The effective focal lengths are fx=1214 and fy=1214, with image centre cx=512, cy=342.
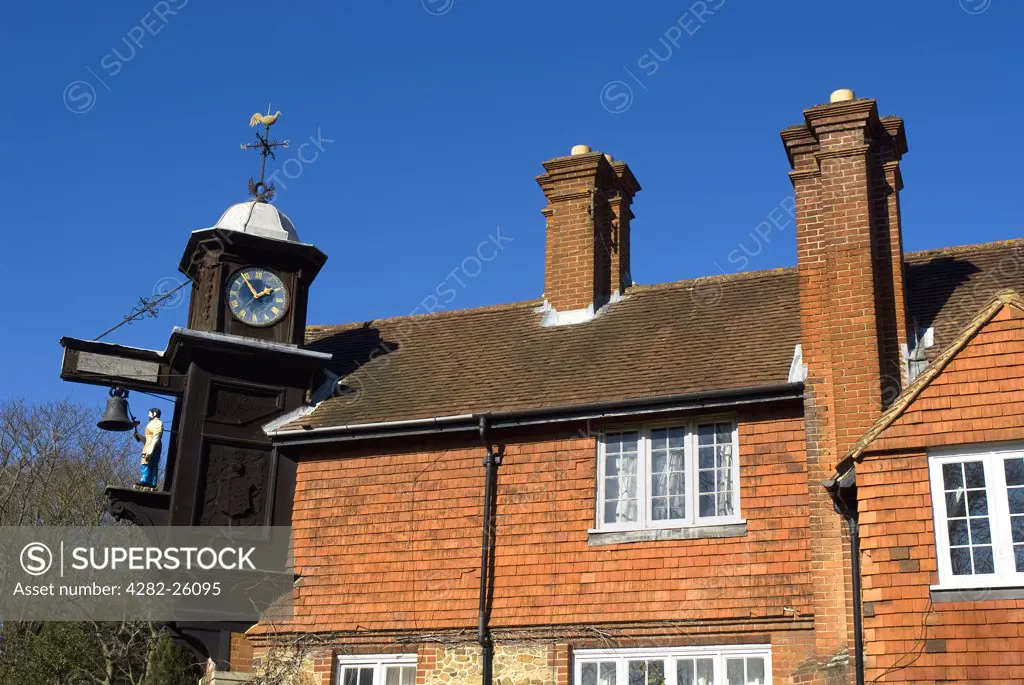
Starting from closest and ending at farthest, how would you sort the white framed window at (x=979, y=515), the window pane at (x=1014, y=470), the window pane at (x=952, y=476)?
the white framed window at (x=979, y=515) < the window pane at (x=1014, y=470) < the window pane at (x=952, y=476)

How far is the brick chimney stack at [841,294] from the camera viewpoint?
13.5 m

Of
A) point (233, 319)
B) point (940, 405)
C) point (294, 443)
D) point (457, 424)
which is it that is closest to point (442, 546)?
point (457, 424)

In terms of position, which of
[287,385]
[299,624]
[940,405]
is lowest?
[299,624]

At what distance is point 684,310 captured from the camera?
18.0 m

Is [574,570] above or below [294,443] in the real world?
below

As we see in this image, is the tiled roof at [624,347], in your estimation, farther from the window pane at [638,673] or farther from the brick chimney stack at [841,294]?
the window pane at [638,673]

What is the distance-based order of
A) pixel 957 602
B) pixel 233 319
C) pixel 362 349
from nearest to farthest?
pixel 957 602, pixel 233 319, pixel 362 349

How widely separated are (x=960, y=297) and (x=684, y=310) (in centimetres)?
388

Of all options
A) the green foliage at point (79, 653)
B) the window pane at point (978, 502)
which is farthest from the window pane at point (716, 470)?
the green foliage at point (79, 653)

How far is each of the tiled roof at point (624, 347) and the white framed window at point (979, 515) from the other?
295 centimetres

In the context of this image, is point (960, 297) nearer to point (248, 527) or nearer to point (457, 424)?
point (457, 424)

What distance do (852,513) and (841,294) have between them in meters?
3.13

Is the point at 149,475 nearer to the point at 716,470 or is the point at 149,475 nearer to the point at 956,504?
the point at 716,470

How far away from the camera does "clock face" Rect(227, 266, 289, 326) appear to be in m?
17.9
